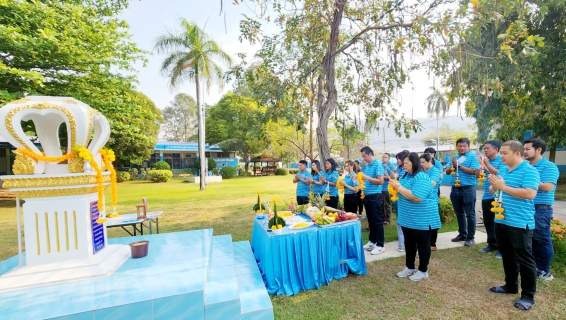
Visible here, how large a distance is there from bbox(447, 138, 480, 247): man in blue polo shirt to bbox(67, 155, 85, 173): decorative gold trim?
5595 millimetres

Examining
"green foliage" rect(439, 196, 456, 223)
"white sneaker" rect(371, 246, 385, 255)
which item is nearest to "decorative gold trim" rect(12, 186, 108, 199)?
"white sneaker" rect(371, 246, 385, 255)

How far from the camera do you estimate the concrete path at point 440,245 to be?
4344mm

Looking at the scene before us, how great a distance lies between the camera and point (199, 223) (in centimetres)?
706

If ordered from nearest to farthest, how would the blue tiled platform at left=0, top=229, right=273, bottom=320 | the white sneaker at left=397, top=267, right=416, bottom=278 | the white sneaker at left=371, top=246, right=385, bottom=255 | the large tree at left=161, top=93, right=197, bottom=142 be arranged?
1. the blue tiled platform at left=0, top=229, right=273, bottom=320
2. the white sneaker at left=397, top=267, right=416, bottom=278
3. the white sneaker at left=371, top=246, right=385, bottom=255
4. the large tree at left=161, top=93, right=197, bottom=142

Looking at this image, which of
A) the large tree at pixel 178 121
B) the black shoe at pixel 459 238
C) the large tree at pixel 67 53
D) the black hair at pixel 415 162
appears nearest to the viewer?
the black hair at pixel 415 162

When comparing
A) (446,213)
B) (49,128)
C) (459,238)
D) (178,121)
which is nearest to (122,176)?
(49,128)

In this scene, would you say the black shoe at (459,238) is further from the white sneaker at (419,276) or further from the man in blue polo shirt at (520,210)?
the man in blue polo shirt at (520,210)

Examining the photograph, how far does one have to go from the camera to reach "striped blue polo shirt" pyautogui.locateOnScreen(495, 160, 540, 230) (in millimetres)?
2637

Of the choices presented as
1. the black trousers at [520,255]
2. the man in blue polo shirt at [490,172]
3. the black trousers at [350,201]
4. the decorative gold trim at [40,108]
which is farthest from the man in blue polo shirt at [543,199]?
the decorative gold trim at [40,108]

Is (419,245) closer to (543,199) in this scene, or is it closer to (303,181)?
(543,199)

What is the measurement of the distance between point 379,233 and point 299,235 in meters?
1.88

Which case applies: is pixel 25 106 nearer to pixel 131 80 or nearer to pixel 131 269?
pixel 131 269

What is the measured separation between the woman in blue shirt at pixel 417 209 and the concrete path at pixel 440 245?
0.83 m

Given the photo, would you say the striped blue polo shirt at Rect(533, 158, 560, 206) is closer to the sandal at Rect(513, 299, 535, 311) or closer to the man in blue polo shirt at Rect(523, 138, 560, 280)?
the man in blue polo shirt at Rect(523, 138, 560, 280)
